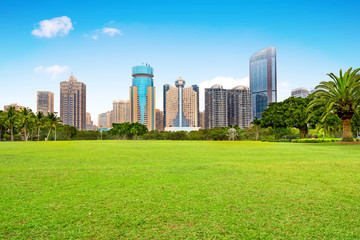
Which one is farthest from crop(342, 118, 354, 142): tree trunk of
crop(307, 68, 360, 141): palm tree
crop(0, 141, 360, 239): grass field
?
crop(0, 141, 360, 239): grass field

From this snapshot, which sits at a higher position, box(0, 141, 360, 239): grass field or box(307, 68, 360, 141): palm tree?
box(307, 68, 360, 141): palm tree

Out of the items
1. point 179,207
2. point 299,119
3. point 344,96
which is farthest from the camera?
point 299,119

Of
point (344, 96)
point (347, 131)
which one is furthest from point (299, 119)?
point (344, 96)

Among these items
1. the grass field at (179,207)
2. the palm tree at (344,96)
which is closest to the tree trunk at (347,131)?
the palm tree at (344,96)

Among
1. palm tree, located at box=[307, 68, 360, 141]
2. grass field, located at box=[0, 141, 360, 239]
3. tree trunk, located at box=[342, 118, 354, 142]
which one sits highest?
palm tree, located at box=[307, 68, 360, 141]

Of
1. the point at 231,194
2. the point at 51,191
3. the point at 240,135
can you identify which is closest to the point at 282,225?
the point at 231,194

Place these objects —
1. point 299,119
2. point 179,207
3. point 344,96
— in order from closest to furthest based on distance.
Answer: point 179,207, point 344,96, point 299,119

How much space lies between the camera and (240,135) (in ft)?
287

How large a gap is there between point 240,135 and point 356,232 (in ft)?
282

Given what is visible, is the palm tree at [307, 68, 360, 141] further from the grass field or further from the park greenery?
the grass field

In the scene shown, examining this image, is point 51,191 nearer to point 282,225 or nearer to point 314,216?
point 282,225

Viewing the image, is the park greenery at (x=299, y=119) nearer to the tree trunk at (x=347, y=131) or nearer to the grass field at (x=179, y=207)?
the tree trunk at (x=347, y=131)

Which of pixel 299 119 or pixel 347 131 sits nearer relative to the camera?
pixel 347 131

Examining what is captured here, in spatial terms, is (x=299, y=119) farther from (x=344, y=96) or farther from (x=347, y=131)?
(x=344, y=96)
